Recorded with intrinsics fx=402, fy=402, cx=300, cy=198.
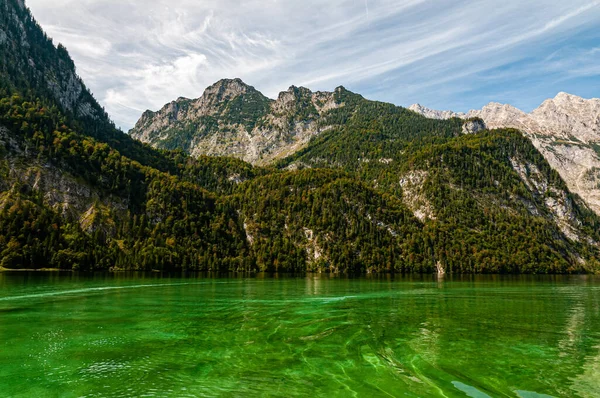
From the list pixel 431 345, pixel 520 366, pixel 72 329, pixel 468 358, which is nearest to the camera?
pixel 520 366

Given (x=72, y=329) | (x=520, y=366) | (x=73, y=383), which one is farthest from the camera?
(x=72, y=329)

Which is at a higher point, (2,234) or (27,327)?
(2,234)

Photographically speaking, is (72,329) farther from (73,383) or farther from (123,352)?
(73,383)

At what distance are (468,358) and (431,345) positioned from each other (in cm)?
435

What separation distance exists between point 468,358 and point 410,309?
95.9 feet

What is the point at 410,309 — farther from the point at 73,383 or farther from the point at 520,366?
the point at 73,383

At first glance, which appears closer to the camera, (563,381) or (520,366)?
(563,381)

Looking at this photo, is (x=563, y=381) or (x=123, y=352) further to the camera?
(x=123, y=352)

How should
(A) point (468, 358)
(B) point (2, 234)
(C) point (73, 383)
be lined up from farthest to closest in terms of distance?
(B) point (2, 234) → (A) point (468, 358) → (C) point (73, 383)

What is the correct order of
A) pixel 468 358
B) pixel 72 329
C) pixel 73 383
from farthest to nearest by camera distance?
1. pixel 72 329
2. pixel 468 358
3. pixel 73 383

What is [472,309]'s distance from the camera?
55.7 meters

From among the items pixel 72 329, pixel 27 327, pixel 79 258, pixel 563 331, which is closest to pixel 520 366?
pixel 563 331

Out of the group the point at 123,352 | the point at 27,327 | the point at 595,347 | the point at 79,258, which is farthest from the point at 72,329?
the point at 79,258

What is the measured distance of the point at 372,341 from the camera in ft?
104
